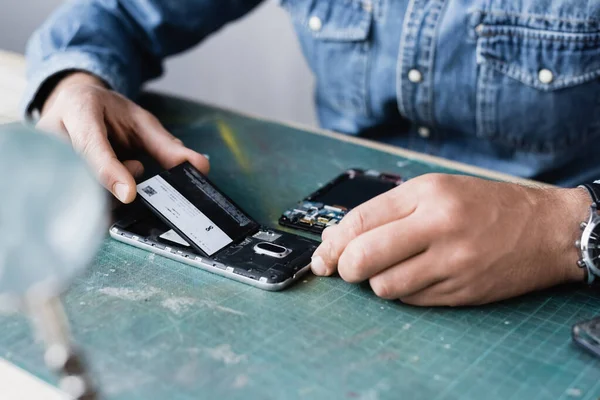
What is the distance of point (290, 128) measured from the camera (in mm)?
1126

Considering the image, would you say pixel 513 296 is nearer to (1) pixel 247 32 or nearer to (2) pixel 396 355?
(2) pixel 396 355

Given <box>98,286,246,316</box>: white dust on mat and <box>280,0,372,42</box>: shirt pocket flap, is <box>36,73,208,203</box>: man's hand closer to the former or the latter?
<box>98,286,246,316</box>: white dust on mat

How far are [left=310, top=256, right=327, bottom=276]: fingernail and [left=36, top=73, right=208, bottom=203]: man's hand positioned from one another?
24cm

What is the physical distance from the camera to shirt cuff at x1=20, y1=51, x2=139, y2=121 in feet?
3.43

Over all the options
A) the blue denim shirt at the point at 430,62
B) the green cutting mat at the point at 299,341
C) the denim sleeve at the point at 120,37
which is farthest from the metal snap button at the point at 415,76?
the green cutting mat at the point at 299,341

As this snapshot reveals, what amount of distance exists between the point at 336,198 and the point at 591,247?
31 centimetres

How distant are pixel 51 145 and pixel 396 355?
1.13 ft

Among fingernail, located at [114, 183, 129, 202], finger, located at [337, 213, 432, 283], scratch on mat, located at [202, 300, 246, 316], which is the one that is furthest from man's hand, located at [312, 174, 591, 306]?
fingernail, located at [114, 183, 129, 202]

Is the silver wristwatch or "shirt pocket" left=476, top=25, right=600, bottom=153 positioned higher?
"shirt pocket" left=476, top=25, right=600, bottom=153

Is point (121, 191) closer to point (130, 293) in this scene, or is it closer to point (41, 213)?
point (130, 293)

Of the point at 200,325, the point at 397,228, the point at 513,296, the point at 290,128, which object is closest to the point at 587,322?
the point at 513,296

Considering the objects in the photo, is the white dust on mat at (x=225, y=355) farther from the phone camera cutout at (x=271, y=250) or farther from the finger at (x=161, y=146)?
the finger at (x=161, y=146)

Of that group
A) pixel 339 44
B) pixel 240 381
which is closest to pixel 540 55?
pixel 339 44

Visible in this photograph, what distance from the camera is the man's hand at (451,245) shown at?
633 mm
